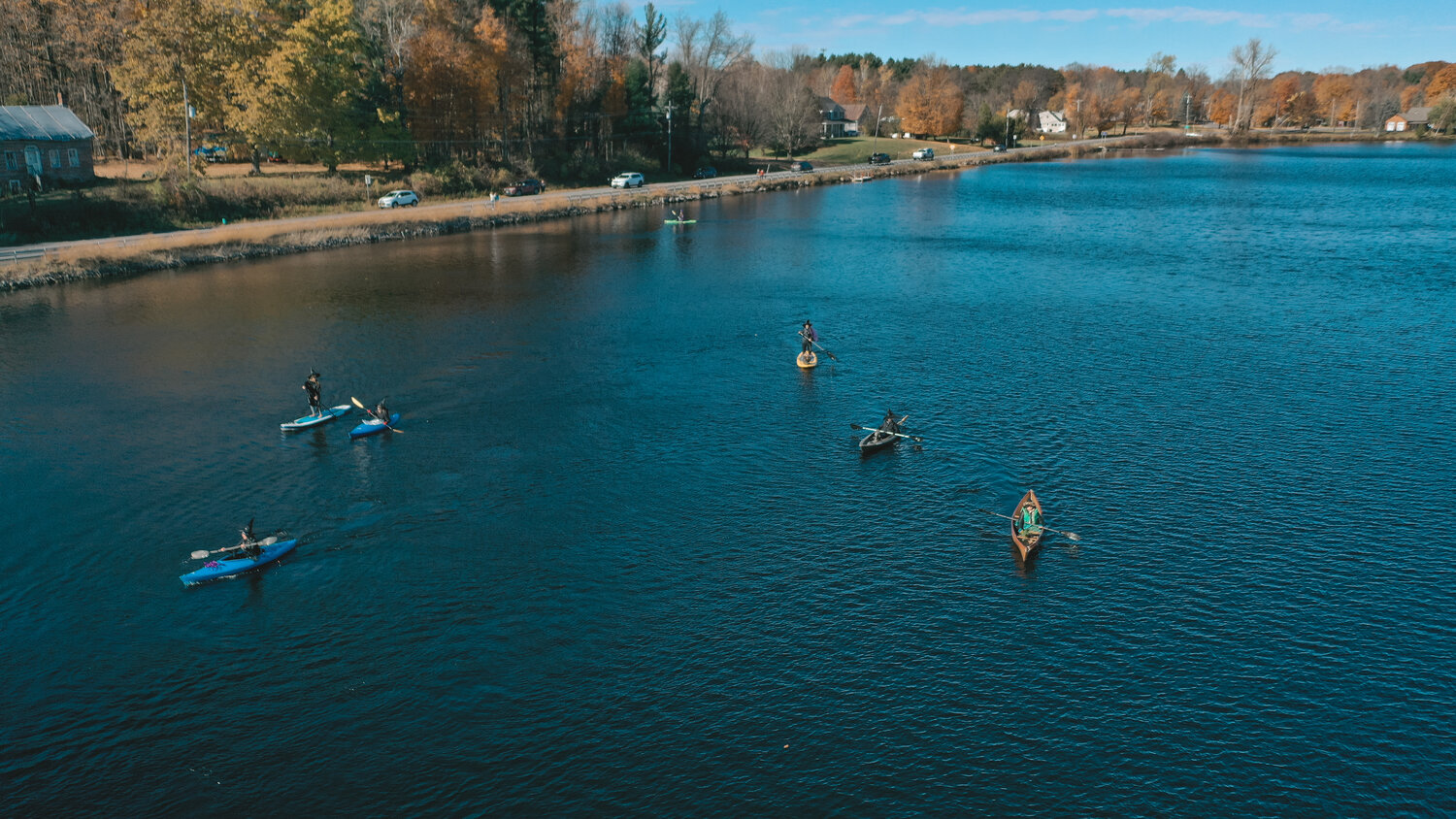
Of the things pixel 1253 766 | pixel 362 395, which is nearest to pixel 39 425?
pixel 362 395

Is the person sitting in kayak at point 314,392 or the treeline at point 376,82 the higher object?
the treeline at point 376,82

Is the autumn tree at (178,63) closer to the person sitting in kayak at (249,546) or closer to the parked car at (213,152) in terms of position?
the parked car at (213,152)

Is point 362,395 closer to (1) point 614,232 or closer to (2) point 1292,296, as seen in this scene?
(1) point 614,232

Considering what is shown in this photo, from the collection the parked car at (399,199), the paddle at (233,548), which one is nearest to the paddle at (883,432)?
the paddle at (233,548)

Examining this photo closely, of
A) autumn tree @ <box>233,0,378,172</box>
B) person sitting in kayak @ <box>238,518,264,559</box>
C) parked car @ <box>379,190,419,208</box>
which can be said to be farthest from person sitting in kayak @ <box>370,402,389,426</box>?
parked car @ <box>379,190,419,208</box>

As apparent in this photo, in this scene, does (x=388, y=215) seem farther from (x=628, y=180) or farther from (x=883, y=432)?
(x=883, y=432)

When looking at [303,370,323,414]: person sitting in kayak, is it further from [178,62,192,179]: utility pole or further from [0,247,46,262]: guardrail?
[178,62,192,179]: utility pole

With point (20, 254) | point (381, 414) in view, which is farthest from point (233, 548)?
point (20, 254)
